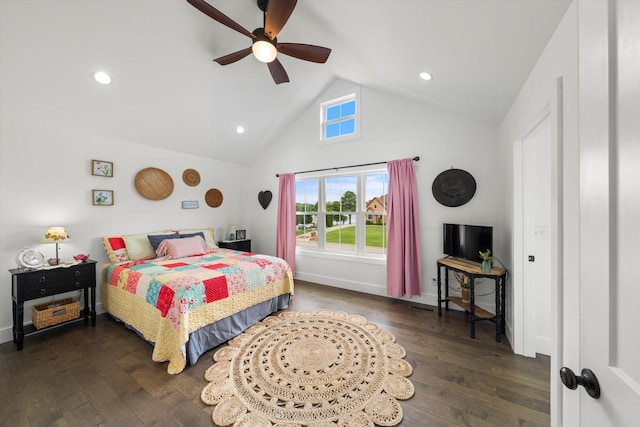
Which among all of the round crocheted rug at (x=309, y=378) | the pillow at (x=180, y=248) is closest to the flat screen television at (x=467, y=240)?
the round crocheted rug at (x=309, y=378)

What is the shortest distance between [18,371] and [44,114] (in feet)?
8.72

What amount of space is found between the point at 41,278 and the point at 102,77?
7.26 feet

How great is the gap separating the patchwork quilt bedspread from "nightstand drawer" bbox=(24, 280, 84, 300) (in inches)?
12.1

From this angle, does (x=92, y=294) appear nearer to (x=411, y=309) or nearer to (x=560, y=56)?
(x=411, y=309)

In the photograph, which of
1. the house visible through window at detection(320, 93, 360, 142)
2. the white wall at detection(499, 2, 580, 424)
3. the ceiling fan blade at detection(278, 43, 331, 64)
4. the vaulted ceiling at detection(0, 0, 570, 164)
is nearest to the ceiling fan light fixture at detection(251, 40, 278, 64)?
the ceiling fan blade at detection(278, 43, 331, 64)

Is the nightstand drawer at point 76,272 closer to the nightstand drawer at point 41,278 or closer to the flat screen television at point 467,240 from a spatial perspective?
the nightstand drawer at point 41,278

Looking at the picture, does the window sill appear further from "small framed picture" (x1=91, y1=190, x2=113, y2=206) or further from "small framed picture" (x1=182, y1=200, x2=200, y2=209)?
"small framed picture" (x1=91, y1=190, x2=113, y2=206)

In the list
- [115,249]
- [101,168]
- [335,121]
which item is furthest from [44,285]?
[335,121]

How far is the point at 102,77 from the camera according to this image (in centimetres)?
264

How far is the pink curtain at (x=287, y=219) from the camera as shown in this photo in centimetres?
456

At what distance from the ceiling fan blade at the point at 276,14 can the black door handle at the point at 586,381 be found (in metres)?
2.36

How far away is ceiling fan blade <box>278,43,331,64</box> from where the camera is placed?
86.2 inches

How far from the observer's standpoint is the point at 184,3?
7.34 feet

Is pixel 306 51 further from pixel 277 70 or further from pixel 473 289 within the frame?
pixel 473 289
